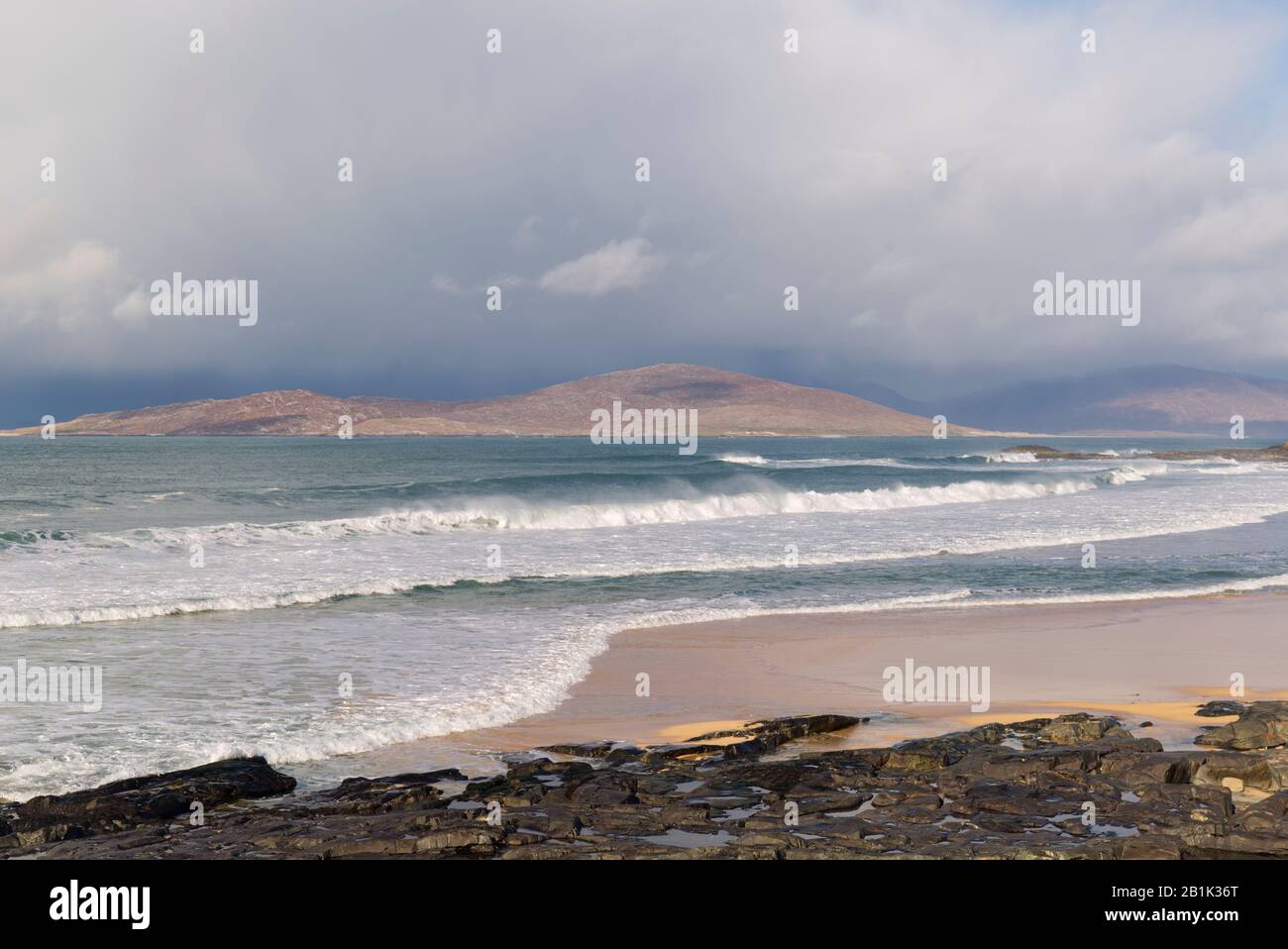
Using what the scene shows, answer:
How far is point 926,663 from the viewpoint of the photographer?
14477 mm

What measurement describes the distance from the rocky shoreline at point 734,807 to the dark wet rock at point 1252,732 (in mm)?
24

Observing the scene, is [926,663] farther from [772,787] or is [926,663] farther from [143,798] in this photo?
[143,798]

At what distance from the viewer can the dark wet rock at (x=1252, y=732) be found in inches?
371

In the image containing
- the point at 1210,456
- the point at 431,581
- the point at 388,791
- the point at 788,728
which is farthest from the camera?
the point at 1210,456

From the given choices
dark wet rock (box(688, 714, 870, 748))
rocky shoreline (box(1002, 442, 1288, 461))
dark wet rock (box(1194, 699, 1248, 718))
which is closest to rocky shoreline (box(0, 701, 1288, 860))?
dark wet rock (box(688, 714, 870, 748))

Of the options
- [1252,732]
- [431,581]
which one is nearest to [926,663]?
[1252,732]

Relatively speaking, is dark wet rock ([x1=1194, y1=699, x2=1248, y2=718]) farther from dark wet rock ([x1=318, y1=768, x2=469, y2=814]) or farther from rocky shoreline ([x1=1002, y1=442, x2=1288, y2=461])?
rocky shoreline ([x1=1002, y1=442, x2=1288, y2=461])

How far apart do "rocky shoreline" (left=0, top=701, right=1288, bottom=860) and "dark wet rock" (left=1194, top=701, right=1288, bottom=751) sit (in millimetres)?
24

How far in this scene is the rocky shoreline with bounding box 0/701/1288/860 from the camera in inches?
263

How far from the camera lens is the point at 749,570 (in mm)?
24281

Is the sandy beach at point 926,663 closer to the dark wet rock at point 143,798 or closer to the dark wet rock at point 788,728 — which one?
the dark wet rock at point 788,728

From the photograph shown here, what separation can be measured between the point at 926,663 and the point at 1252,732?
17.0 feet
